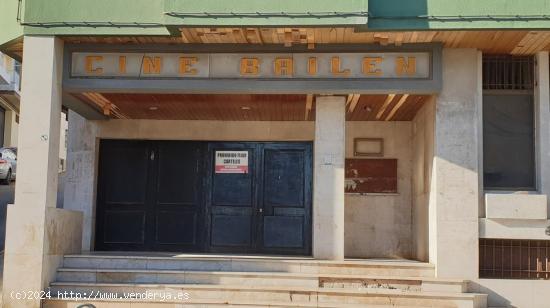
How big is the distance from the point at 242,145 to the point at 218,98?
2.42 meters

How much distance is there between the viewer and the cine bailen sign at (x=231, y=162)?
49.0 feet

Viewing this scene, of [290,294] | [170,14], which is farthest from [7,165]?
[290,294]

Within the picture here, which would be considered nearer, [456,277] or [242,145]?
[456,277]

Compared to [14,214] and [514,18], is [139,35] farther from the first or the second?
[514,18]

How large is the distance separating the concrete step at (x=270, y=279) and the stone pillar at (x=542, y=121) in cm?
222

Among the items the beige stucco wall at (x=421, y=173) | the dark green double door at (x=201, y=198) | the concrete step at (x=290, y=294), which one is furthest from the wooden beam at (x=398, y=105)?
the concrete step at (x=290, y=294)

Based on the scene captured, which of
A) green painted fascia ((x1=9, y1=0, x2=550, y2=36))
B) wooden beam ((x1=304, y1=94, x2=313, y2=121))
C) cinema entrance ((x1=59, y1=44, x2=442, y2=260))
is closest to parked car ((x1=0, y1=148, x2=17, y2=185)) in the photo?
cinema entrance ((x1=59, y1=44, x2=442, y2=260))

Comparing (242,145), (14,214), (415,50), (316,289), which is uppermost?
(415,50)

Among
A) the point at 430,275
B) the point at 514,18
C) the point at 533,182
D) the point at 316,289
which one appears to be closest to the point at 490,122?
the point at 533,182

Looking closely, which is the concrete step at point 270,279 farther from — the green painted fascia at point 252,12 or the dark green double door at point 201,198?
the green painted fascia at point 252,12

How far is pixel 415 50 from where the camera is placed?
11.6 metres

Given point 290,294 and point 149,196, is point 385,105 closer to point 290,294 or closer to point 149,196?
point 290,294

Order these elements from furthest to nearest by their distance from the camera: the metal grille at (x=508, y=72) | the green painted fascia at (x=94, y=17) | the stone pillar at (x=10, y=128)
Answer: the stone pillar at (x=10, y=128) < the metal grille at (x=508, y=72) < the green painted fascia at (x=94, y=17)

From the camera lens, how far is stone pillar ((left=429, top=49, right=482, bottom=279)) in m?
11.3
